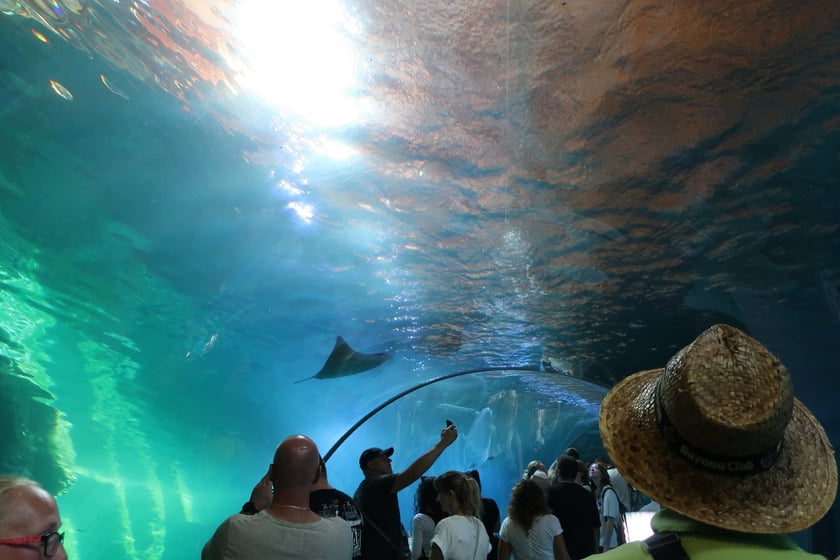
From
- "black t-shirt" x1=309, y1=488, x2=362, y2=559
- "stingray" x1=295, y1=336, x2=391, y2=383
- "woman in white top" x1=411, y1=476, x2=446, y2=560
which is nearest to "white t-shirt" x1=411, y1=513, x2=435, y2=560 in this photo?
"woman in white top" x1=411, y1=476, x2=446, y2=560

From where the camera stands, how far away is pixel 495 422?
89.9 ft

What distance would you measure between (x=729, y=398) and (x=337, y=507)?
295 centimetres

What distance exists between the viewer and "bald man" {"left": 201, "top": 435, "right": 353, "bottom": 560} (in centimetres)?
271

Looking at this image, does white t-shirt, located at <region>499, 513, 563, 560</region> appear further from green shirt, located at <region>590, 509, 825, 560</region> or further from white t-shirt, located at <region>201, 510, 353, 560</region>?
green shirt, located at <region>590, 509, 825, 560</region>

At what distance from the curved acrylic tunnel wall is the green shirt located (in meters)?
17.9

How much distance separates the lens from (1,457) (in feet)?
66.8

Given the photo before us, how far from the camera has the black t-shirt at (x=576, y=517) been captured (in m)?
5.64

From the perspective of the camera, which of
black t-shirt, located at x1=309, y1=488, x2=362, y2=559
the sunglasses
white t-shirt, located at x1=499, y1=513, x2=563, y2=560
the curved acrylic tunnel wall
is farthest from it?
the curved acrylic tunnel wall

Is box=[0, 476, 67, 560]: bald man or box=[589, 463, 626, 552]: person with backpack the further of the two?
box=[589, 463, 626, 552]: person with backpack

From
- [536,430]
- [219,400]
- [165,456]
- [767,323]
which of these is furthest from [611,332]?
[165,456]

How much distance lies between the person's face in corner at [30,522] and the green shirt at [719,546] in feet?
6.93

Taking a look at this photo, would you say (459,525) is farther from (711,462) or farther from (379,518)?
(711,462)

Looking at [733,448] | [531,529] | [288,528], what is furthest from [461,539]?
[733,448]

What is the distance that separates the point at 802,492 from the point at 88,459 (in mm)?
61555
